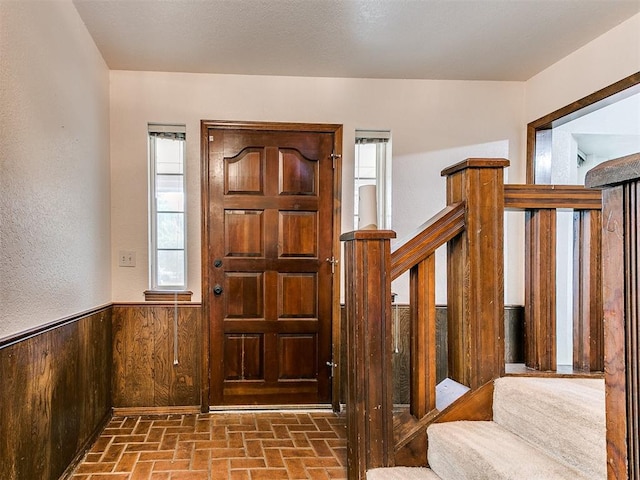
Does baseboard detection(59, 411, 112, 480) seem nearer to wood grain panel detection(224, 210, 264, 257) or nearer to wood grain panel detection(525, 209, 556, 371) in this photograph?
wood grain panel detection(224, 210, 264, 257)

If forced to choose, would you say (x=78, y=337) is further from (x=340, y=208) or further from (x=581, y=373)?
(x=581, y=373)

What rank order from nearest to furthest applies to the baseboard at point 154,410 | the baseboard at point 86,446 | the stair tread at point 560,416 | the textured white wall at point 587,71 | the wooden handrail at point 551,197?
1. the stair tread at point 560,416
2. the wooden handrail at point 551,197
3. the baseboard at point 86,446
4. the textured white wall at point 587,71
5. the baseboard at point 154,410

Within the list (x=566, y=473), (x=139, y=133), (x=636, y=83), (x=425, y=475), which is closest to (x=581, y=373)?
(x=566, y=473)

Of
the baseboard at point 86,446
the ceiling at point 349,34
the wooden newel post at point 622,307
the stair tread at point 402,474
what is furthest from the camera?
the ceiling at point 349,34

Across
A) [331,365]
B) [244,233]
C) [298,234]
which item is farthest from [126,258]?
[331,365]

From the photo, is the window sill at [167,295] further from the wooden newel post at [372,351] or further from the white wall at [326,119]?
the wooden newel post at [372,351]

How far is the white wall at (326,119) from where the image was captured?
3.62 m

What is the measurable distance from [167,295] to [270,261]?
788mm

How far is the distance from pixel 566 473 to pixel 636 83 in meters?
2.29

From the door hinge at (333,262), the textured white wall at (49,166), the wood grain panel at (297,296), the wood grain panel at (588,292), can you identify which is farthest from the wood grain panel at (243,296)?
the wood grain panel at (588,292)

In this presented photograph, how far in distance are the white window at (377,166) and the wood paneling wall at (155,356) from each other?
62.3 inches

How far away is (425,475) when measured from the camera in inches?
74.2

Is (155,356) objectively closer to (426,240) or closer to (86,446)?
(86,446)

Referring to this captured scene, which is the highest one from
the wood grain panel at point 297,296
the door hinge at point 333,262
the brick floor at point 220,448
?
the door hinge at point 333,262
